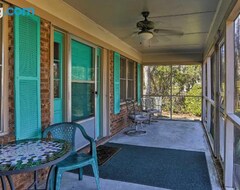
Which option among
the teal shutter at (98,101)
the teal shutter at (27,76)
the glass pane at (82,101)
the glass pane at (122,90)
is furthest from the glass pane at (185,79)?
the teal shutter at (27,76)

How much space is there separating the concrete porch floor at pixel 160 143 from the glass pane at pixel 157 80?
1.62m

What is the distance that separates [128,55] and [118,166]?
145 inches

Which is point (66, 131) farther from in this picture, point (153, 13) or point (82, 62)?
point (153, 13)

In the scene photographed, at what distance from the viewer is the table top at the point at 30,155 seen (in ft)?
4.58

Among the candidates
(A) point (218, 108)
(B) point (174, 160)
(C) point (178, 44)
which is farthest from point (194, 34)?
(B) point (174, 160)

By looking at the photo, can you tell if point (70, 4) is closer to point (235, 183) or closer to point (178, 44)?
point (235, 183)

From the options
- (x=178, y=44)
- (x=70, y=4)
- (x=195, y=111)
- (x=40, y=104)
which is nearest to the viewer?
(x=40, y=104)

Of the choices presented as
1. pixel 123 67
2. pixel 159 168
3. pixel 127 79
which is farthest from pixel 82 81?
pixel 127 79

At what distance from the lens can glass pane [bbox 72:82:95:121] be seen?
11.7 feet

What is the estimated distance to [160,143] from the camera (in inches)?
170

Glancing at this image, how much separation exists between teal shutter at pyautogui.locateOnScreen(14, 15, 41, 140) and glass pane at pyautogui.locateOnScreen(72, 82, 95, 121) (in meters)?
1.10

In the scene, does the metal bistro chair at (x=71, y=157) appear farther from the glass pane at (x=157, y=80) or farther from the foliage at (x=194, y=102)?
the foliage at (x=194, y=102)

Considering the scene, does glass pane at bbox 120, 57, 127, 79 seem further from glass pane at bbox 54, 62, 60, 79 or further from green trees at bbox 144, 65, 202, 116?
glass pane at bbox 54, 62, 60, 79

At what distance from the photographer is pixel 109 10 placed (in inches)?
129
